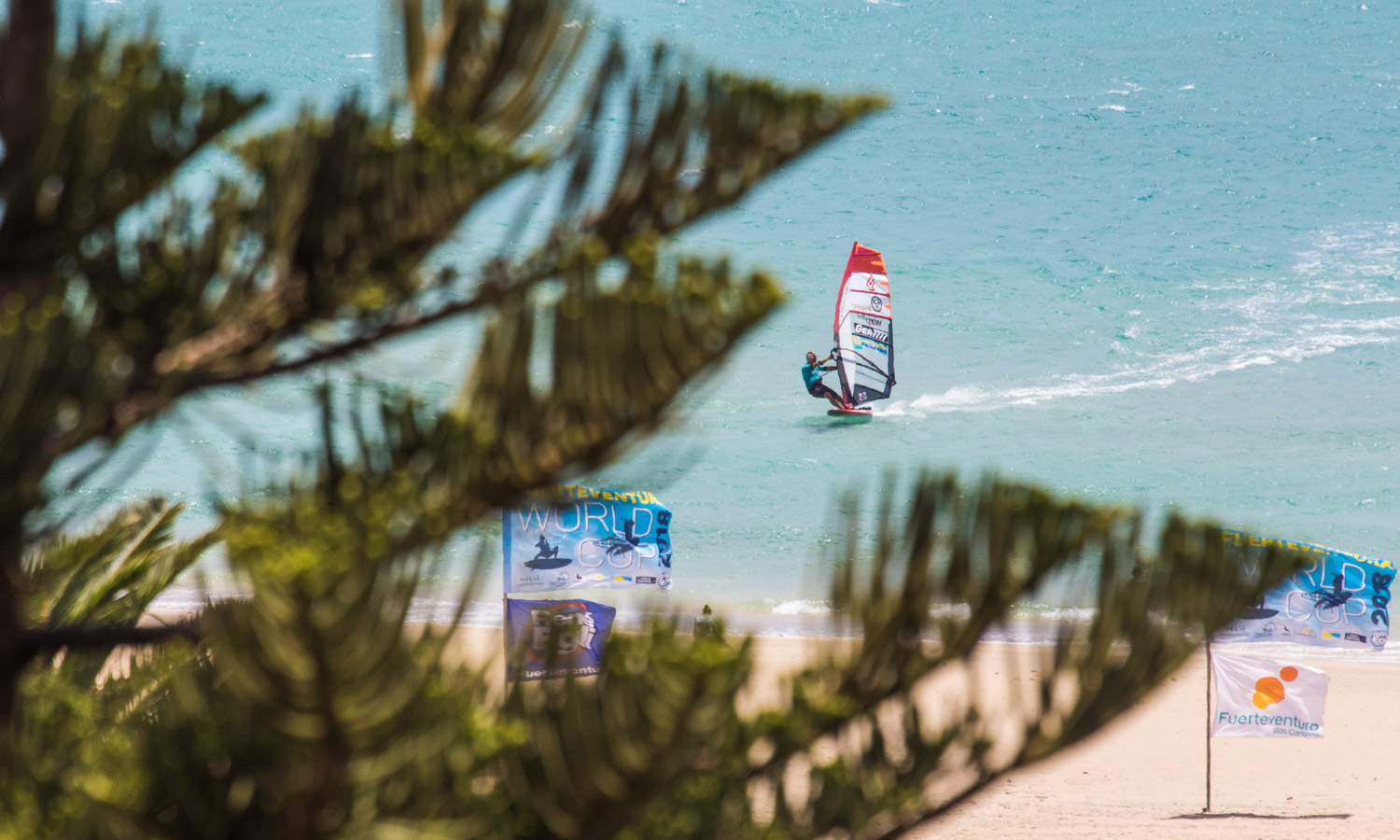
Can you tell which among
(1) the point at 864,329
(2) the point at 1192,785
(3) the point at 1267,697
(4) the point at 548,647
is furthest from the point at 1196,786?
(1) the point at 864,329

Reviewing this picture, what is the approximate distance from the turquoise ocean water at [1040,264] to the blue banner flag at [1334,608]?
2163 mm

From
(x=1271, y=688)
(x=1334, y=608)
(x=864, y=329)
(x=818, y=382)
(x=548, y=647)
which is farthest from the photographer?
(x=818, y=382)

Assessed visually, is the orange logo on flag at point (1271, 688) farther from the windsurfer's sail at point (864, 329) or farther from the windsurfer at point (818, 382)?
the windsurfer at point (818, 382)

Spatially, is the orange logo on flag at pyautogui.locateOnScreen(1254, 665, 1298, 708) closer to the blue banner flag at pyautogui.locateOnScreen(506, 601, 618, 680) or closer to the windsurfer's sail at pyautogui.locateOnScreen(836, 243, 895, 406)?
the blue banner flag at pyautogui.locateOnScreen(506, 601, 618, 680)

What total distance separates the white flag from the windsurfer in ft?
99.4

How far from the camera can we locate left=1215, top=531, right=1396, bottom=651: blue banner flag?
11812 millimetres

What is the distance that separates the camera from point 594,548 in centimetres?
1125

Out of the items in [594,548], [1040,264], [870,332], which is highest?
[1040,264]

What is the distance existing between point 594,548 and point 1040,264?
72.5 meters

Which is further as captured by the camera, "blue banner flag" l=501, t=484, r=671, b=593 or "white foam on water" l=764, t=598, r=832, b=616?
"white foam on water" l=764, t=598, r=832, b=616

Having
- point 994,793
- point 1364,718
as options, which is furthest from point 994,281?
point 994,793

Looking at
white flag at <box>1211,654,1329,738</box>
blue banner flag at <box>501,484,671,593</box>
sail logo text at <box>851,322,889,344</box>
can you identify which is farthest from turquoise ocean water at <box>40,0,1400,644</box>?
sail logo text at <box>851,322,889,344</box>

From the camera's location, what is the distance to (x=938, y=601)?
289 centimetres

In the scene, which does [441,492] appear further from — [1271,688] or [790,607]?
[790,607]
